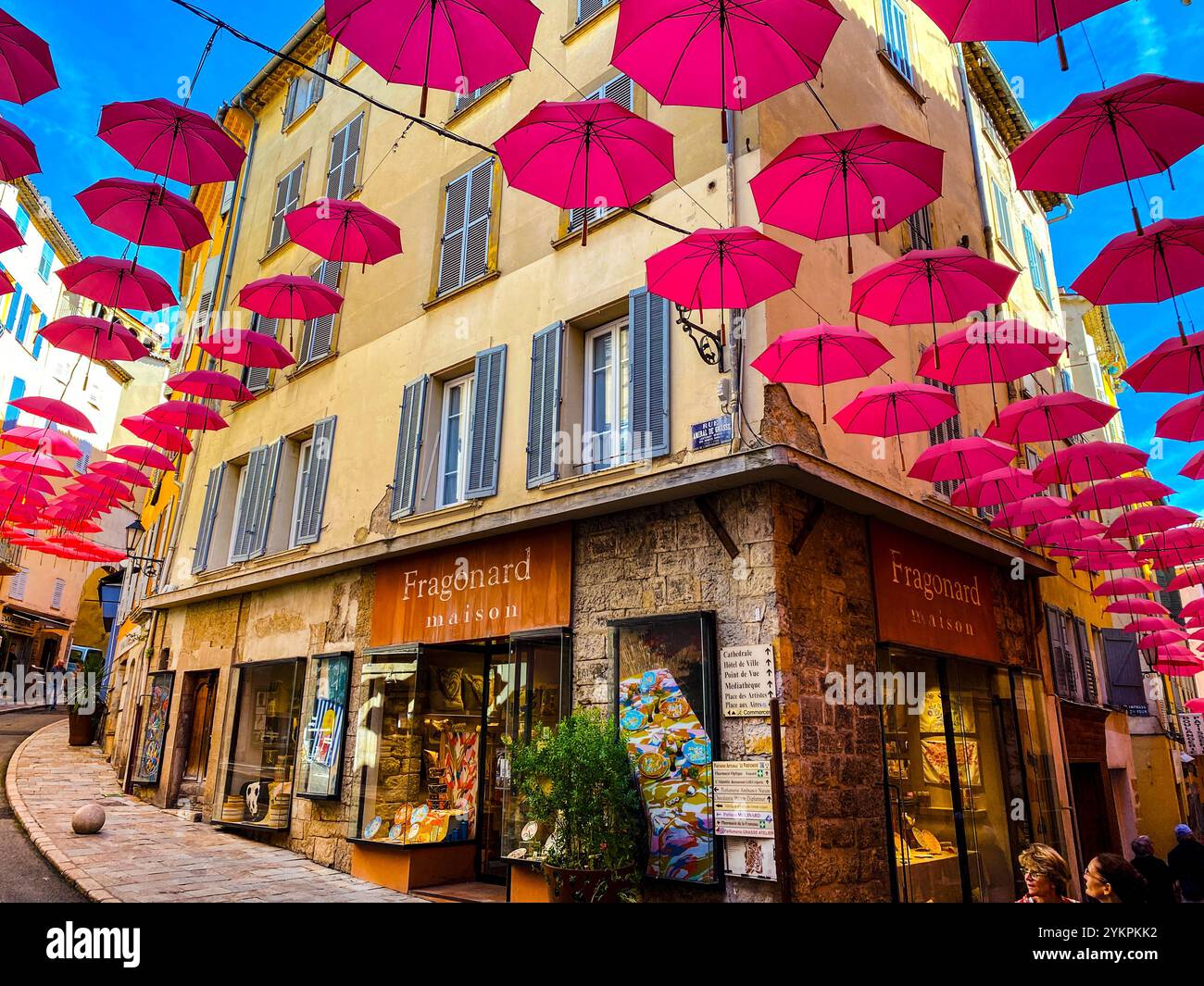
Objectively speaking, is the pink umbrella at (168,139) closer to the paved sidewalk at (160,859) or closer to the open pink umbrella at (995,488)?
the paved sidewalk at (160,859)

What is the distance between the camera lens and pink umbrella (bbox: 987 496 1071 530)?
923cm

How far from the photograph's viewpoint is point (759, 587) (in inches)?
265

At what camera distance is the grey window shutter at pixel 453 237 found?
10492 millimetres

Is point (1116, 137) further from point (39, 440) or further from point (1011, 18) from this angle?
point (39, 440)

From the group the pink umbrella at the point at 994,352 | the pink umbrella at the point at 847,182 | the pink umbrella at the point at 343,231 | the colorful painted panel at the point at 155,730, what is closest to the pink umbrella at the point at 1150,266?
the pink umbrella at the point at 994,352

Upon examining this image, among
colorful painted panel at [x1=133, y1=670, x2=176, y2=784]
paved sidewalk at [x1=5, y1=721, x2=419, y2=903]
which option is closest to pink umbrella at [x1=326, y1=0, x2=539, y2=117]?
paved sidewalk at [x1=5, y1=721, x2=419, y2=903]

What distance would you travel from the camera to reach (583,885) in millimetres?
6301

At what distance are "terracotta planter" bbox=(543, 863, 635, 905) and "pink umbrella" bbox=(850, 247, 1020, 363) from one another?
16.5 ft

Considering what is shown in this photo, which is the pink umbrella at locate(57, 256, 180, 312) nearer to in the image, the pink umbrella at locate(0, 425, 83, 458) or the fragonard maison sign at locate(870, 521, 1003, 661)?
the pink umbrella at locate(0, 425, 83, 458)

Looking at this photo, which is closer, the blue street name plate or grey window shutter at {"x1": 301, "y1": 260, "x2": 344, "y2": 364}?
the blue street name plate

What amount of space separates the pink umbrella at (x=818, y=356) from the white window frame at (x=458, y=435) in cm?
405

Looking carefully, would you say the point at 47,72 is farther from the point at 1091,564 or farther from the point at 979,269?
the point at 1091,564
